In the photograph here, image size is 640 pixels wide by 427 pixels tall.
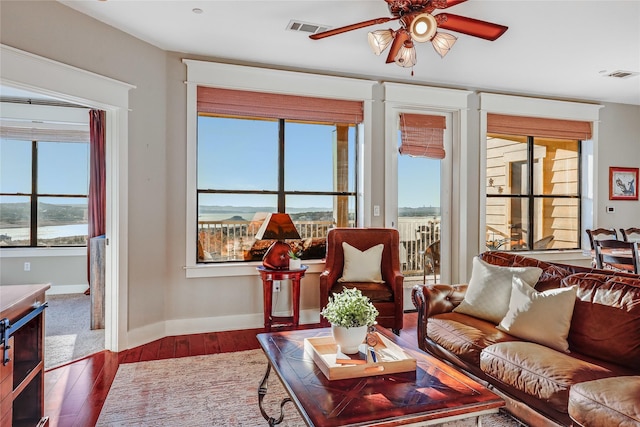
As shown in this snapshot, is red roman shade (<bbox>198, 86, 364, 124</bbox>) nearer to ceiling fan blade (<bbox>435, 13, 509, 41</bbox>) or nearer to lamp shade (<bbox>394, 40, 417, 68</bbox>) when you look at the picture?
lamp shade (<bbox>394, 40, 417, 68</bbox>)

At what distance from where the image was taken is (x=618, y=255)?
147 inches

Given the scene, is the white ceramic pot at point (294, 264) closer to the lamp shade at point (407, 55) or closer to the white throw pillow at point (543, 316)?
the white throw pillow at point (543, 316)

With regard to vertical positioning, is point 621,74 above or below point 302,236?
above

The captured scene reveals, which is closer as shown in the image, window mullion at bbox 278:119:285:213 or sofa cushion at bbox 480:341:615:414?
sofa cushion at bbox 480:341:615:414

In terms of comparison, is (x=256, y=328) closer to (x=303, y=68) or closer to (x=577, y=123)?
(x=303, y=68)

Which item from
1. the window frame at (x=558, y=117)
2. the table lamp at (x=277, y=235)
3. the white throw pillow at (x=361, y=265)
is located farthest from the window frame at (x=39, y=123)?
the window frame at (x=558, y=117)

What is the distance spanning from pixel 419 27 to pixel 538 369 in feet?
6.23

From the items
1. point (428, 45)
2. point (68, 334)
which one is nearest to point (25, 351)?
point (68, 334)

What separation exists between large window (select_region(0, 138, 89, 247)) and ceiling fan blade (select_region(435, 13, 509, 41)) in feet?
18.1

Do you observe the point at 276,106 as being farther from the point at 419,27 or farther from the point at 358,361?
the point at 358,361

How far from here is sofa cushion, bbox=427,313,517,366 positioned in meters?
2.40

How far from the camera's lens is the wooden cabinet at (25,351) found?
1.75 m

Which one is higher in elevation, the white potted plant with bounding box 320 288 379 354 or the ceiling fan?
the ceiling fan

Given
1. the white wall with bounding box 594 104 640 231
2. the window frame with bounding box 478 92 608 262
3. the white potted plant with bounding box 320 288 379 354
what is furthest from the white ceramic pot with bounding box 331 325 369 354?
the white wall with bounding box 594 104 640 231
